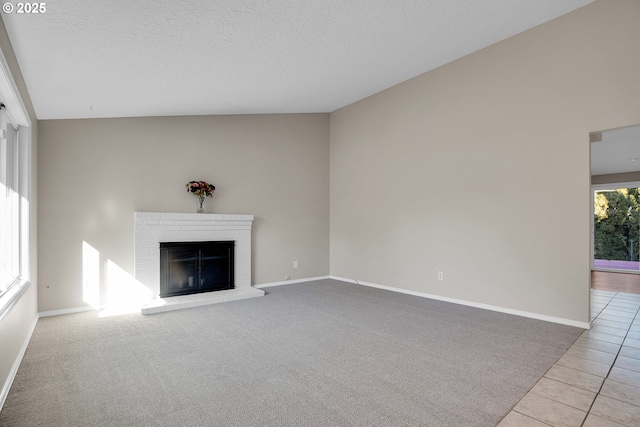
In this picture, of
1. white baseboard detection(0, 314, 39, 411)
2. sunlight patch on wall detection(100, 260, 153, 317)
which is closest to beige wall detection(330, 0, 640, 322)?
sunlight patch on wall detection(100, 260, 153, 317)

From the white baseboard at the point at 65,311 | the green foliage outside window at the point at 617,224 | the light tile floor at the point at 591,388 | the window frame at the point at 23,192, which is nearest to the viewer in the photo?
the light tile floor at the point at 591,388

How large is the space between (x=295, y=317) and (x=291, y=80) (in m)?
2.92

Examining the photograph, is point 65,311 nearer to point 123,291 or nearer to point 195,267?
point 123,291

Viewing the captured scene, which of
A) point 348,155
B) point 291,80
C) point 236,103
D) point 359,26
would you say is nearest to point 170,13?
point 359,26

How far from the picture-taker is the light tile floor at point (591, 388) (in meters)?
1.92

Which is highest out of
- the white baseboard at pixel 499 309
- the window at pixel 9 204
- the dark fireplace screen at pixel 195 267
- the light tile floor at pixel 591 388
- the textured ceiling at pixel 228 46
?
the textured ceiling at pixel 228 46

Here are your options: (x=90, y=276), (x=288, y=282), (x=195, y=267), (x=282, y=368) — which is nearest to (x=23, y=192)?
(x=90, y=276)

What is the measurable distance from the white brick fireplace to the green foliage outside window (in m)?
8.73

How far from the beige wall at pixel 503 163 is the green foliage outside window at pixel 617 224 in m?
6.30

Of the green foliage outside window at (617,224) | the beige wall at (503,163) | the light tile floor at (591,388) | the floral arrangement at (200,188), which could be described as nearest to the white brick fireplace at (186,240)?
the floral arrangement at (200,188)

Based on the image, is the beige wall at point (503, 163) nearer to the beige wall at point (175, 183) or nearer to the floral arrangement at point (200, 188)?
the beige wall at point (175, 183)

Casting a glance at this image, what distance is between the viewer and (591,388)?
2281mm

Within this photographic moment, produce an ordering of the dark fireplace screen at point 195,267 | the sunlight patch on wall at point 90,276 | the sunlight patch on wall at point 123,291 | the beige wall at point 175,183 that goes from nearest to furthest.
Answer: the beige wall at point 175,183 → the sunlight patch on wall at point 90,276 → the sunlight patch on wall at point 123,291 → the dark fireplace screen at point 195,267

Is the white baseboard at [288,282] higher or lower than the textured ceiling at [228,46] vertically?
lower
